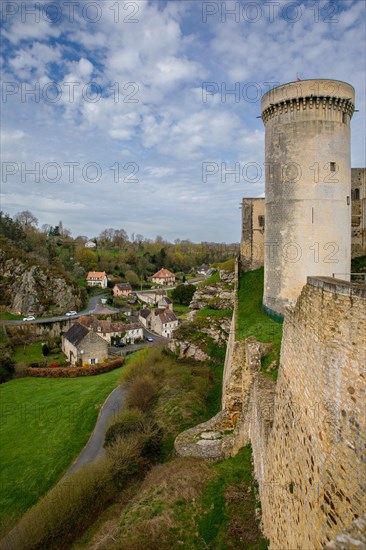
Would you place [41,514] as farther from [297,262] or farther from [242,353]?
[297,262]

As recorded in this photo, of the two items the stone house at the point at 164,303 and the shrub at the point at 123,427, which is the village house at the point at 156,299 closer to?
the stone house at the point at 164,303

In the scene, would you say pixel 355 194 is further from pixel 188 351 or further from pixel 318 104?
pixel 188 351

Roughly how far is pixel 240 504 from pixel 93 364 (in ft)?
102

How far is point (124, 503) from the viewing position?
45.9 ft

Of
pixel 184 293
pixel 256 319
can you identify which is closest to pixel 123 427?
pixel 256 319

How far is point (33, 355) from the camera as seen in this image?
41.4 metres

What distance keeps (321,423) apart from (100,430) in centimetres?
2087

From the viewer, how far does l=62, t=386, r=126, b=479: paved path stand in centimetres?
1917

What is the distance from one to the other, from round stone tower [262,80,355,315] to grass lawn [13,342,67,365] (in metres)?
32.9

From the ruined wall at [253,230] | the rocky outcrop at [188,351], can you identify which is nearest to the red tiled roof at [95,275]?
the rocky outcrop at [188,351]

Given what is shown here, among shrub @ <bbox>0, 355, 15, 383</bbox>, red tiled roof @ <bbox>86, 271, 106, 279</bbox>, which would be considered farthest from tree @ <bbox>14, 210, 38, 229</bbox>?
shrub @ <bbox>0, 355, 15, 383</bbox>

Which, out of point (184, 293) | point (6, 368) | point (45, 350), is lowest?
point (45, 350)

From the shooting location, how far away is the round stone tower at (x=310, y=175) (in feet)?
44.1

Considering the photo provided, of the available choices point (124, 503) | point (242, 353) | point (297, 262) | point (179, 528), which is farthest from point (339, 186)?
point (124, 503)
